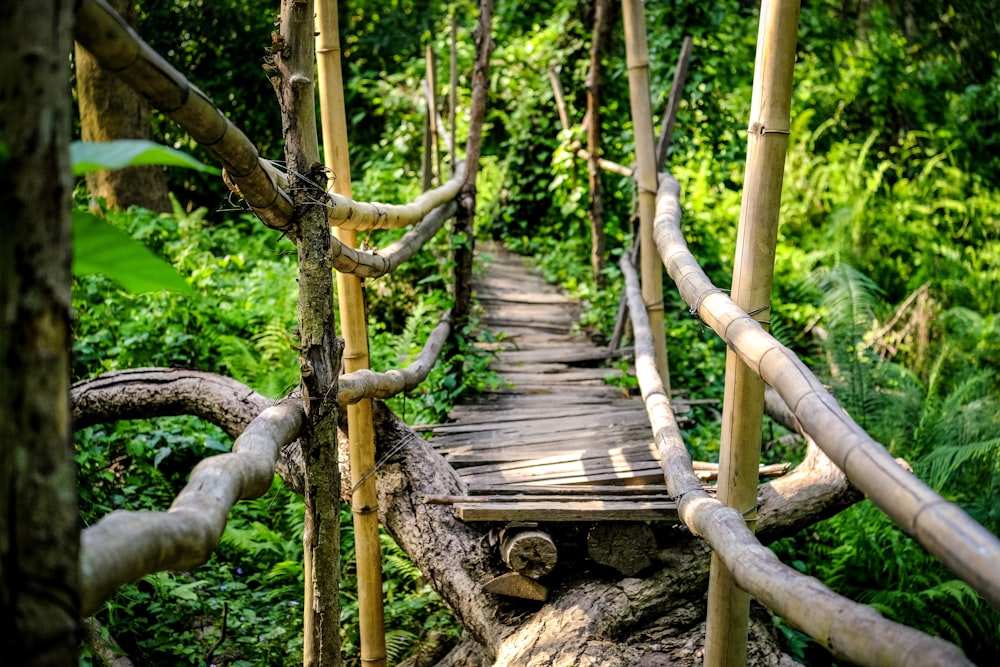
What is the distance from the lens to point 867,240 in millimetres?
7789

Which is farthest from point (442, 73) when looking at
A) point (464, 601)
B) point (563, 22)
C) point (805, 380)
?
point (805, 380)

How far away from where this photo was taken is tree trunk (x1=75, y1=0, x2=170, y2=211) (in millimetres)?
6375

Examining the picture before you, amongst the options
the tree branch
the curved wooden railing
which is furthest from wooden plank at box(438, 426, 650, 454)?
the tree branch

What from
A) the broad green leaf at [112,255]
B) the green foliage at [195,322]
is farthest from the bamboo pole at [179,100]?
the green foliage at [195,322]

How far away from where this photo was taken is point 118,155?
0.94 meters

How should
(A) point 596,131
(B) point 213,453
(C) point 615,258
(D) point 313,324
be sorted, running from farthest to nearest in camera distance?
(C) point 615,258 → (A) point 596,131 → (B) point 213,453 → (D) point 313,324

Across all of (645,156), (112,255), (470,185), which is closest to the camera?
(112,255)

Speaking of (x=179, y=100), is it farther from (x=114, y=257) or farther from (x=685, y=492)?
(x=685, y=492)

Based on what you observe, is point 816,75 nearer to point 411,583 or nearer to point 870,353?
point 870,353

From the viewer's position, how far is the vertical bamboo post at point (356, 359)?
2.90 metres

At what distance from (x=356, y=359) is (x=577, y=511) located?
3.14ft

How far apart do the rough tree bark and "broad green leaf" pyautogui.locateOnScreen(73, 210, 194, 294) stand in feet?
6.14

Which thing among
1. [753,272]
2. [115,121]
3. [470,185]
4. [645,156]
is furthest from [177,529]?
[115,121]

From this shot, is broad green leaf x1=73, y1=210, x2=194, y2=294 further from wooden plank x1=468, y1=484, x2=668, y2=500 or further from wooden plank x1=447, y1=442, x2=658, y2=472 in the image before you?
wooden plank x1=447, y1=442, x2=658, y2=472
